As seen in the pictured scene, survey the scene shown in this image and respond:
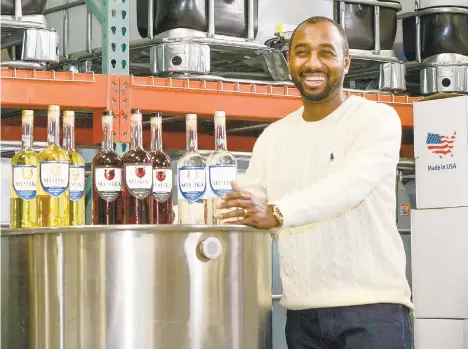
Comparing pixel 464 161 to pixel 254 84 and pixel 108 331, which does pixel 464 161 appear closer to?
pixel 254 84

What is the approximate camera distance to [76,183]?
8.82ft

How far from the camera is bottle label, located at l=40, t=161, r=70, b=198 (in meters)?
2.60

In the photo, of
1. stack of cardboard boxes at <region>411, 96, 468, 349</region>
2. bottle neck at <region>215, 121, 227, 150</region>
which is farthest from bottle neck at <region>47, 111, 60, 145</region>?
stack of cardboard boxes at <region>411, 96, 468, 349</region>

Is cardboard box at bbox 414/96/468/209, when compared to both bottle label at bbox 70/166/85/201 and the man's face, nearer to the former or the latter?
the man's face

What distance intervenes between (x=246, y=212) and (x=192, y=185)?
351 mm

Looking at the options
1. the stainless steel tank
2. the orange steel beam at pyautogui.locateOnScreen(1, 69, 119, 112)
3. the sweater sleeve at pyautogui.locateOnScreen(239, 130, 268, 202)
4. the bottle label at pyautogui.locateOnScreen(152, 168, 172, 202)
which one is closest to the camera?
the stainless steel tank

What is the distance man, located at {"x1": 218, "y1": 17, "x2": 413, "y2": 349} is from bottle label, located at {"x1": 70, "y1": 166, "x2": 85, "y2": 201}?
432 millimetres

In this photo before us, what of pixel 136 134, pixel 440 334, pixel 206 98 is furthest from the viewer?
pixel 440 334

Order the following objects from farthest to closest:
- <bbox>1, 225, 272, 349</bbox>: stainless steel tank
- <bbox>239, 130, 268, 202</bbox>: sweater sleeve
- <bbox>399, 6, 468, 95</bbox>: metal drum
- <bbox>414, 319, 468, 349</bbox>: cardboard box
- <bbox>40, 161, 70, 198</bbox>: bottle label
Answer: <bbox>399, 6, 468, 95</bbox>: metal drum, <bbox>414, 319, 468, 349</bbox>: cardboard box, <bbox>239, 130, 268, 202</bbox>: sweater sleeve, <bbox>40, 161, 70, 198</bbox>: bottle label, <bbox>1, 225, 272, 349</bbox>: stainless steel tank

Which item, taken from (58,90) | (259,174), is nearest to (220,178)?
(259,174)

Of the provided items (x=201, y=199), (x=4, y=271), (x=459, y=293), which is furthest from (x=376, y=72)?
(x=4, y=271)

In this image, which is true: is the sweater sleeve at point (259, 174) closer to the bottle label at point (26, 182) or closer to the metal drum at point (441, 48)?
the bottle label at point (26, 182)

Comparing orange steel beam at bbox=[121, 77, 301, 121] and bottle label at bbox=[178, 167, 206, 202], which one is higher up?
orange steel beam at bbox=[121, 77, 301, 121]

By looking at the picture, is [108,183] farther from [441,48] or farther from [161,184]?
[441,48]
